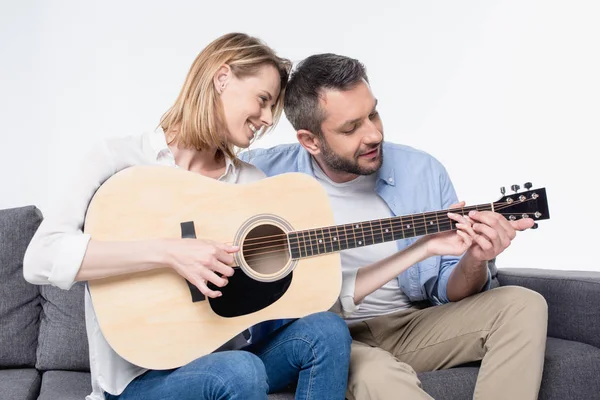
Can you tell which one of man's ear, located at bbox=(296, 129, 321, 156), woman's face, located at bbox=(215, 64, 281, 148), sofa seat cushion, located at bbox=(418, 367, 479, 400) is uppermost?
woman's face, located at bbox=(215, 64, 281, 148)

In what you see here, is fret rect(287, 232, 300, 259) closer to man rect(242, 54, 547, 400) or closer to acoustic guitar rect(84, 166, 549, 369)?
acoustic guitar rect(84, 166, 549, 369)

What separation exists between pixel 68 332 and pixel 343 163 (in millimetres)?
1106

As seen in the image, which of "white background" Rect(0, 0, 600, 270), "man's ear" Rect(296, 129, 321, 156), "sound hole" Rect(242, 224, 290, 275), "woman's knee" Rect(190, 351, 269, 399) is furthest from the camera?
"white background" Rect(0, 0, 600, 270)

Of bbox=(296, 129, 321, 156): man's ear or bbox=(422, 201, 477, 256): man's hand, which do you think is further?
bbox=(296, 129, 321, 156): man's ear

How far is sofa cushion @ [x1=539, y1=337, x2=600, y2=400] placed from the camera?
2.01 meters

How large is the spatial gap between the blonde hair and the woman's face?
2 cm

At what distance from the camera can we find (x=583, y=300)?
2.20 meters

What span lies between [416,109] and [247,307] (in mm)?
1898

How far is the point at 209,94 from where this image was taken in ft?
6.35

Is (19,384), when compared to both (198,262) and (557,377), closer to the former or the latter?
(198,262)

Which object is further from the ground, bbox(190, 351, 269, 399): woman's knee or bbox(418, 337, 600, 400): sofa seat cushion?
bbox(190, 351, 269, 399): woman's knee

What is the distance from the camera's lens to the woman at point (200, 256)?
1.59 m

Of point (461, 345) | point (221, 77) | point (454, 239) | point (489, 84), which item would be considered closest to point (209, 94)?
point (221, 77)

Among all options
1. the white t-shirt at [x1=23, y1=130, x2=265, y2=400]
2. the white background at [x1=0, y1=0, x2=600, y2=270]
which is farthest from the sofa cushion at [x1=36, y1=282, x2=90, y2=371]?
the white background at [x1=0, y1=0, x2=600, y2=270]
